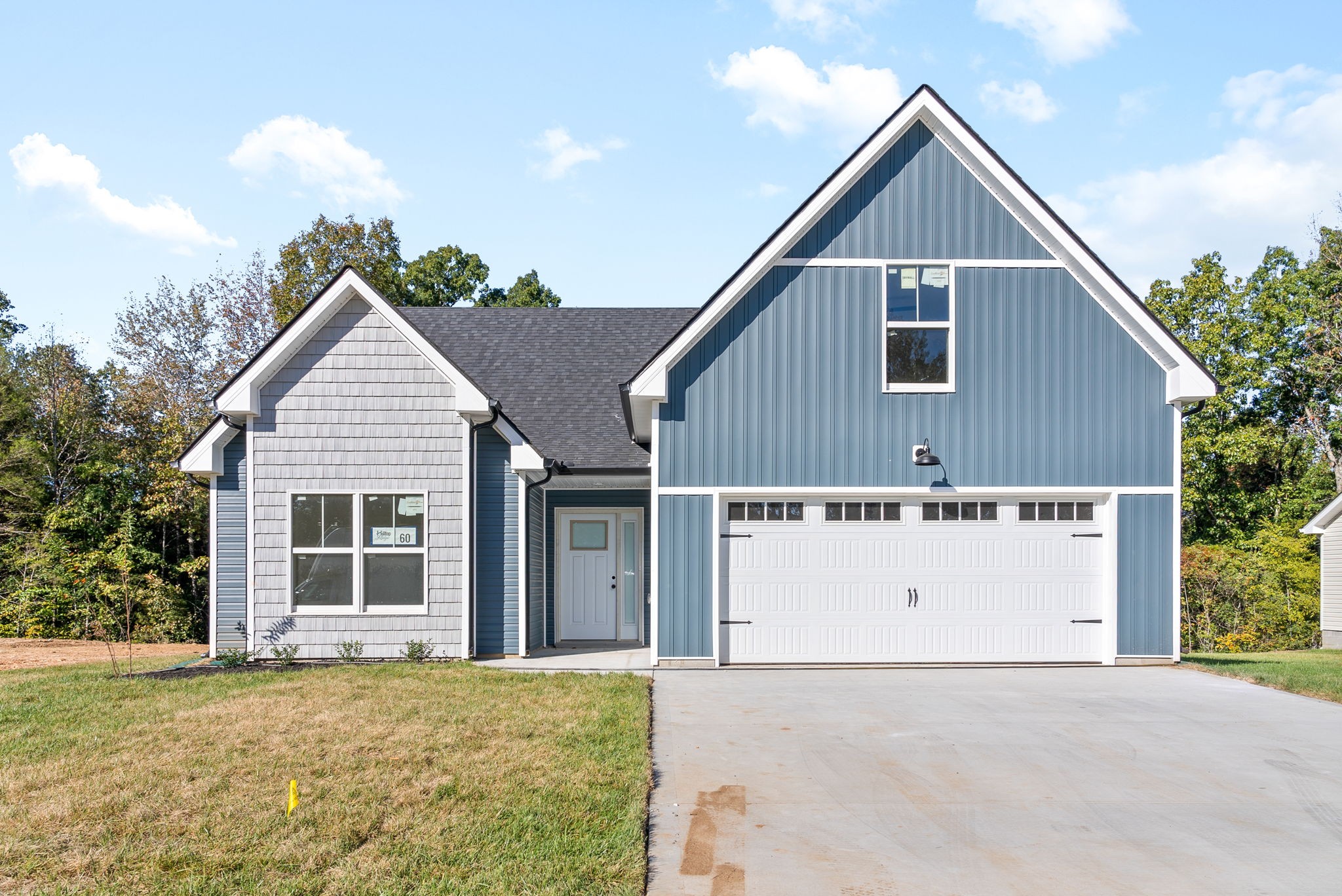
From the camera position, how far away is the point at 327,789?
643 cm

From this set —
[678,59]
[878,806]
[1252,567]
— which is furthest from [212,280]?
[1252,567]

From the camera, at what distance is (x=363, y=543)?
1291 cm

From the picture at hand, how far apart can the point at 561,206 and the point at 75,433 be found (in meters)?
15.0

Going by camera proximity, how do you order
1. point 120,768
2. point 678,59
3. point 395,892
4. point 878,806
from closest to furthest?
1. point 395,892
2. point 878,806
3. point 120,768
4. point 678,59

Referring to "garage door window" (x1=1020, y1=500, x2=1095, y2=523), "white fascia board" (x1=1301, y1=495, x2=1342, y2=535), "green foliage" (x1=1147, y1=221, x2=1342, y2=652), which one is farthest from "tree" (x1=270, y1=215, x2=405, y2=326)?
"white fascia board" (x1=1301, y1=495, x2=1342, y2=535)

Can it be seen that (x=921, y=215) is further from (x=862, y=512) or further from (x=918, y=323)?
(x=862, y=512)

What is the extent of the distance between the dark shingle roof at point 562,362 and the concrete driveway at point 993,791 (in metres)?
5.52

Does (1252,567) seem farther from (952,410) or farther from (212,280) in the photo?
(212,280)

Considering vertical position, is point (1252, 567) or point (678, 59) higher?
point (678, 59)

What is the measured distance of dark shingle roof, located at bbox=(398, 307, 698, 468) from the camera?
15289 mm

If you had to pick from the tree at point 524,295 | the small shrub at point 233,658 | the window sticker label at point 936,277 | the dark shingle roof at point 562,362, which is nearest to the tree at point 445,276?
the tree at point 524,295

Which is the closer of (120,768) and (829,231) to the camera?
(120,768)

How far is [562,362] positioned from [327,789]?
11.7 metres

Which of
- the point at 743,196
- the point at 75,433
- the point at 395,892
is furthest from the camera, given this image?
the point at 75,433
